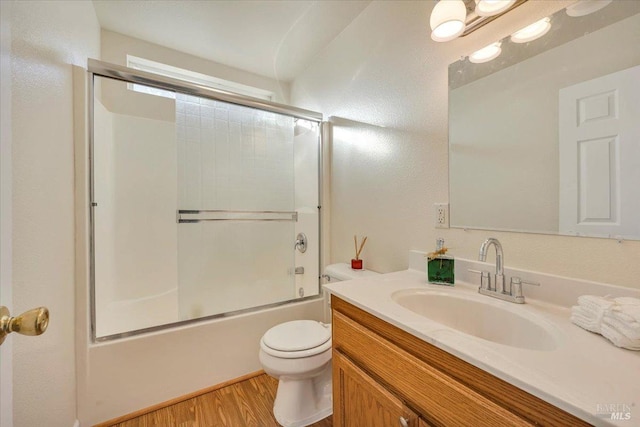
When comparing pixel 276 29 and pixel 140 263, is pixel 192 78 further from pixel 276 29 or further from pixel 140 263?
pixel 140 263

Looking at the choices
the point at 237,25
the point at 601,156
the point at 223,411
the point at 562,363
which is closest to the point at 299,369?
the point at 223,411

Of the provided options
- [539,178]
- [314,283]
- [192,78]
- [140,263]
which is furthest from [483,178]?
[192,78]

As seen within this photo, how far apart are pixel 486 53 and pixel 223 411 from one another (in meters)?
2.13

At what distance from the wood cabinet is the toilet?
29cm

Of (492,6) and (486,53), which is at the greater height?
(492,6)

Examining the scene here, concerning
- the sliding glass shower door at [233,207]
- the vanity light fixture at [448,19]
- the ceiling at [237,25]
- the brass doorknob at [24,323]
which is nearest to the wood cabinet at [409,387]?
the brass doorknob at [24,323]

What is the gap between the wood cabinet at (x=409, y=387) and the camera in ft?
1.68

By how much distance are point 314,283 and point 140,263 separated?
1.31 m

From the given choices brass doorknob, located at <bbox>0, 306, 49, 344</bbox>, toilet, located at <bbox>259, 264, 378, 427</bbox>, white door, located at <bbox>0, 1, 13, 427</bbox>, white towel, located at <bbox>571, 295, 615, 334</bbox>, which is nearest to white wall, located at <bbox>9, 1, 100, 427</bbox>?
white door, located at <bbox>0, 1, 13, 427</bbox>

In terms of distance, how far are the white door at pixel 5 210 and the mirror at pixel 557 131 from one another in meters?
1.39

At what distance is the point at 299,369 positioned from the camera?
1.24 meters

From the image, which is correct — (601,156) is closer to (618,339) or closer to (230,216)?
(618,339)

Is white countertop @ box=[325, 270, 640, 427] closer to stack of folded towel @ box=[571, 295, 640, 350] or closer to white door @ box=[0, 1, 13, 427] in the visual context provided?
stack of folded towel @ box=[571, 295, 640, 350]

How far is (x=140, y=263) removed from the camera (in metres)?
1.93
